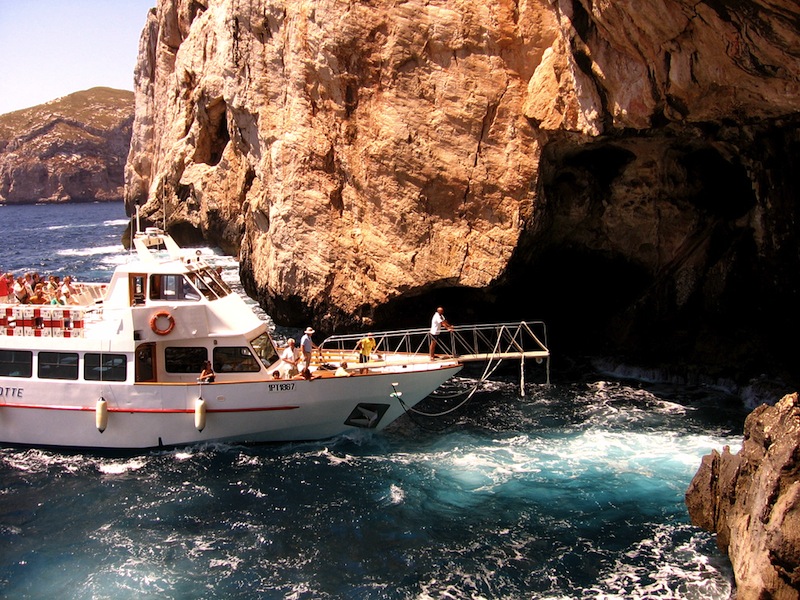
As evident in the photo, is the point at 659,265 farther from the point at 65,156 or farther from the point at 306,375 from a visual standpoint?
the point at 65,156

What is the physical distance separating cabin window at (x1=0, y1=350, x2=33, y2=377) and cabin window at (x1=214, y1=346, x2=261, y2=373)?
512 centimetres

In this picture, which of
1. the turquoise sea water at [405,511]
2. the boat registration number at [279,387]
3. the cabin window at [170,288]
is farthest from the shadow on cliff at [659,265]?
the cabin window at [170,288]

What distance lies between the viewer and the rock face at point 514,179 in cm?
2381

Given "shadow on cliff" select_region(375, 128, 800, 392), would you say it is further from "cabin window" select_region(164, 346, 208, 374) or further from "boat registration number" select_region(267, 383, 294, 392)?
"cabin window" select_region(164, 346, 208, 374)

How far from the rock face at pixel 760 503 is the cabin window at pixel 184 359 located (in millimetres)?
13034

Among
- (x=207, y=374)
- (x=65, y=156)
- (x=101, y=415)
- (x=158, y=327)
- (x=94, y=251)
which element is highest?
(x=65, y=156)

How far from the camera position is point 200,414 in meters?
21.5

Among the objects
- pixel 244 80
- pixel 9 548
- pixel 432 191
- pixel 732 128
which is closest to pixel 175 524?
pixel 9 548

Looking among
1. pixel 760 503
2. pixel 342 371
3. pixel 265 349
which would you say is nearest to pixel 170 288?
pixel 265 349

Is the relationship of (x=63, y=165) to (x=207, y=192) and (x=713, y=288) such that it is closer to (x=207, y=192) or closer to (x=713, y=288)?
(x=207, y=192)

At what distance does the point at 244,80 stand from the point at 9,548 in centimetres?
2166

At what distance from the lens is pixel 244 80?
33281 mm

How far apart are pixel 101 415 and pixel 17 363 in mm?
2992

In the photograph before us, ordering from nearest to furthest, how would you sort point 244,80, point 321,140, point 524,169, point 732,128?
point 732,128
point 524,169
point 321,140
point 244,80
